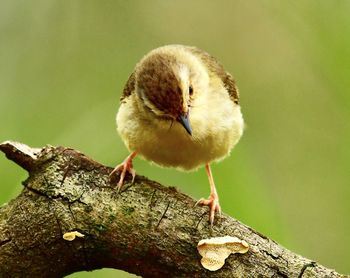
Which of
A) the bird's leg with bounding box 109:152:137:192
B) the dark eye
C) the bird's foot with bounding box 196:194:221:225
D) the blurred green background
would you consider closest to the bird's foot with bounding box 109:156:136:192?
the bird's leg with bounding box 109:152:137:192

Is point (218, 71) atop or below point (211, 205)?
atop

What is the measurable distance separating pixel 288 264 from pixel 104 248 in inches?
26.3

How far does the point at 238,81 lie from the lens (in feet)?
16.3

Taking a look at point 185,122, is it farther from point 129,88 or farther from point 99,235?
point 99,235

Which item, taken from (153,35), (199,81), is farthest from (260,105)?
(199,81)

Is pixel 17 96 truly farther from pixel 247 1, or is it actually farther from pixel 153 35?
pixel 247 1

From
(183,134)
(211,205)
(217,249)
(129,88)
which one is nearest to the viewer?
(217,249)

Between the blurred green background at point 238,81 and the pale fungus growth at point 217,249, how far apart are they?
40.0 inches

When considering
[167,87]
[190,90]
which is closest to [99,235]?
[167,87]

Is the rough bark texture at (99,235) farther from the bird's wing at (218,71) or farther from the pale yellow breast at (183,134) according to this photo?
the bird's wing at (218,71)

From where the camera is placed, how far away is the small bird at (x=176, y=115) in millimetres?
3381

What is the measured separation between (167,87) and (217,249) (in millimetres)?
927

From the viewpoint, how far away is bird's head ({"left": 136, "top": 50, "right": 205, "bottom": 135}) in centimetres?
333

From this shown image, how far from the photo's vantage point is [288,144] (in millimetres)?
5156
